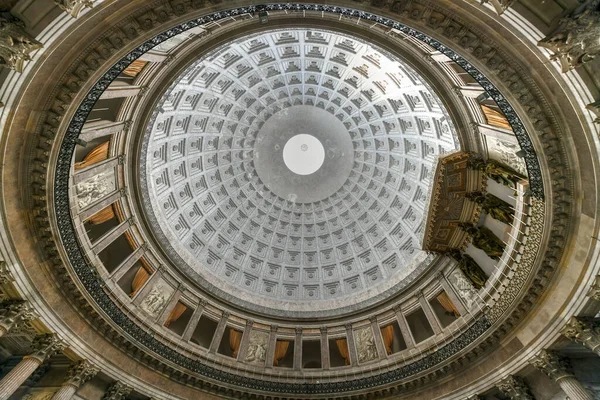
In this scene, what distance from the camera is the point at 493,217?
16.9 metres

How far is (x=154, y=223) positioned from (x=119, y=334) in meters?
7.69

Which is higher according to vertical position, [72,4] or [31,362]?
[72,4]

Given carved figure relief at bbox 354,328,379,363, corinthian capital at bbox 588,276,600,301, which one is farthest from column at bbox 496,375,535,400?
carved figure relief at bbox 354,328,379,363

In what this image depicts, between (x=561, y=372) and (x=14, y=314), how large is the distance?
19540 mm

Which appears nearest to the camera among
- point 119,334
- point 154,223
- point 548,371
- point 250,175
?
point 548,371

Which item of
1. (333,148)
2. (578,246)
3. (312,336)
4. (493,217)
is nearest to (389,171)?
(333,148)

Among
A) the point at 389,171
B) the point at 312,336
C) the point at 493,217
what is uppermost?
the point at 389,171

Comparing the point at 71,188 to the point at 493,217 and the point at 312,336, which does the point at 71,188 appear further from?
the point at 493,217

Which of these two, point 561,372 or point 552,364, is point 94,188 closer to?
point 552,364

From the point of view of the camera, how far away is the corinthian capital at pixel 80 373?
13.5 meters

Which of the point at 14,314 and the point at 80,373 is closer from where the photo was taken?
the point at 14,314

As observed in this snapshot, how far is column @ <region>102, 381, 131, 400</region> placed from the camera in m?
14.3

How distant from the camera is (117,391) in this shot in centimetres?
1442

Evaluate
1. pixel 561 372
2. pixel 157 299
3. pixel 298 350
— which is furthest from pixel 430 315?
pixel 157 299
